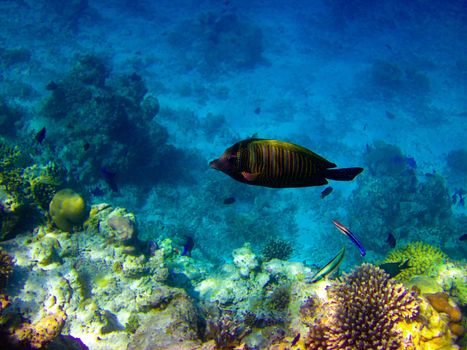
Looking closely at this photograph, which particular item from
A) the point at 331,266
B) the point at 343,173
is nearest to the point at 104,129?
Answer: the point at 331,266

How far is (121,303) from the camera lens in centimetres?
577

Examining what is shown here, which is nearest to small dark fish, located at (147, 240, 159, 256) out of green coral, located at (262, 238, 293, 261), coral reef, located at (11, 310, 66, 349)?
coral reef, located at (11, 310, 66, 349)

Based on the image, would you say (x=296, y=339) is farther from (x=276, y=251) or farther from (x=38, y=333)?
(x=276, y=251)

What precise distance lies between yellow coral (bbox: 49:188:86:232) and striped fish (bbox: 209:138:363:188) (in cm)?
536

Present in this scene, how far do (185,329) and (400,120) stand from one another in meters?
26.9

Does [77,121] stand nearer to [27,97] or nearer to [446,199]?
[27,97]

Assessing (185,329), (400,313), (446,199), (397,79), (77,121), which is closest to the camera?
(400,313)

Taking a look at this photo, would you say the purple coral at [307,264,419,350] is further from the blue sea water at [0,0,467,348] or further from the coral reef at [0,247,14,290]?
the blue sea water at [0,0,467,348]

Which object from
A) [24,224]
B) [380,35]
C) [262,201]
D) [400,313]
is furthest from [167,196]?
[380,35]

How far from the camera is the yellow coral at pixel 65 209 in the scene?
5.83 m

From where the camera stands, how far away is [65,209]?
19.1ft

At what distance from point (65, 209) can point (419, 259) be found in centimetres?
781

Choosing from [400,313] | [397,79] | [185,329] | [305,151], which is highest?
[305,151]

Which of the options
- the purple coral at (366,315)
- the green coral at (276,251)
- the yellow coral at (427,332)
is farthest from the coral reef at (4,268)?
the yellow coral at (427,332)
